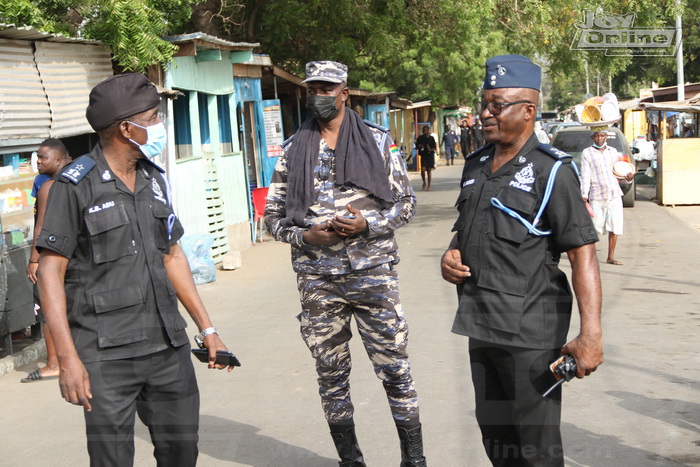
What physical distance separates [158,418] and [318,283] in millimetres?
1164

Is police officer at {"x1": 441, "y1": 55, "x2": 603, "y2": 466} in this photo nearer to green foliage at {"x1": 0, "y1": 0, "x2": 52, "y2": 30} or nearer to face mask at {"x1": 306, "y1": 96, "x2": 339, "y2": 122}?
face mask at {"x1": 306, "y1": 96, "x2": 339, "y2": 122}

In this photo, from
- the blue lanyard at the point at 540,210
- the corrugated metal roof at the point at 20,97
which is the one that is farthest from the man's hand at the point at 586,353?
the corrugated metal roof at the point at 20,97

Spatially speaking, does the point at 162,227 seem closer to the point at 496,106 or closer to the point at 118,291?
the point at 118,291

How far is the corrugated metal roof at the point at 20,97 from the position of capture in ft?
25.1

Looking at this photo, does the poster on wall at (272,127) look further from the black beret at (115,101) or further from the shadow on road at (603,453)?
the black beret at (115,101)

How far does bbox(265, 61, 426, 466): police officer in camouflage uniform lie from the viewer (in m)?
4.21

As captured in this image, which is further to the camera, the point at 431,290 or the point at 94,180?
the point at 431,290

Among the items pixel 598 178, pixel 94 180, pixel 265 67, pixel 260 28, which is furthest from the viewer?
pixel 260 28

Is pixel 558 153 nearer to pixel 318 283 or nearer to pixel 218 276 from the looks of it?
pixel 318 283

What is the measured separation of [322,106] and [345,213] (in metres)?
0.55

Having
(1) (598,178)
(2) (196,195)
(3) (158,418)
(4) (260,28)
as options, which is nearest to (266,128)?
(2) (196,195)

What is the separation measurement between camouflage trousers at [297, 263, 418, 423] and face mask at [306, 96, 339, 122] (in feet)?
2.65

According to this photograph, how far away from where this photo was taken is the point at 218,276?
11586 millimetres
